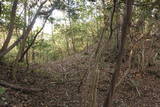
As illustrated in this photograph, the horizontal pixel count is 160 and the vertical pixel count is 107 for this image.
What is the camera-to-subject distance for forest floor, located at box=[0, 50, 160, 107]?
789cm

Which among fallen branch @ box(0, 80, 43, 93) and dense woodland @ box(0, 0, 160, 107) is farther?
fallen branch @ box(0, 80, 43, 93)

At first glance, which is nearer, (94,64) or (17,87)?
(94,64)

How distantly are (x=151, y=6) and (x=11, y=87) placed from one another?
4944 mm

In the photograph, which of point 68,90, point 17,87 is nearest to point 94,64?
point 17,87

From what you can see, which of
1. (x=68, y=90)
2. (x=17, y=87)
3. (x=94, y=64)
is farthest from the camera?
(x=68, y=90)

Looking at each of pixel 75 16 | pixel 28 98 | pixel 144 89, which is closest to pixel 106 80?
pixel 144 89

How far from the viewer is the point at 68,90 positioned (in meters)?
10.1

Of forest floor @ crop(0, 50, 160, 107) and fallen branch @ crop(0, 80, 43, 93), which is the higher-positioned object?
fallen branch @ crop(0, 80, 43, 93)

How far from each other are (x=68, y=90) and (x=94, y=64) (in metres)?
3.22

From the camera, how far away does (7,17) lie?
11102 mm

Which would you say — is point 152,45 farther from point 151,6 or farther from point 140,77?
point 151,6

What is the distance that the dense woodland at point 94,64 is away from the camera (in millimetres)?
7180

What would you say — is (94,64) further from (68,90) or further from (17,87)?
(68,90)

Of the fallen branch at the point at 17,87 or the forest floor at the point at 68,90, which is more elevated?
the fallen branch at the point at 17,87
